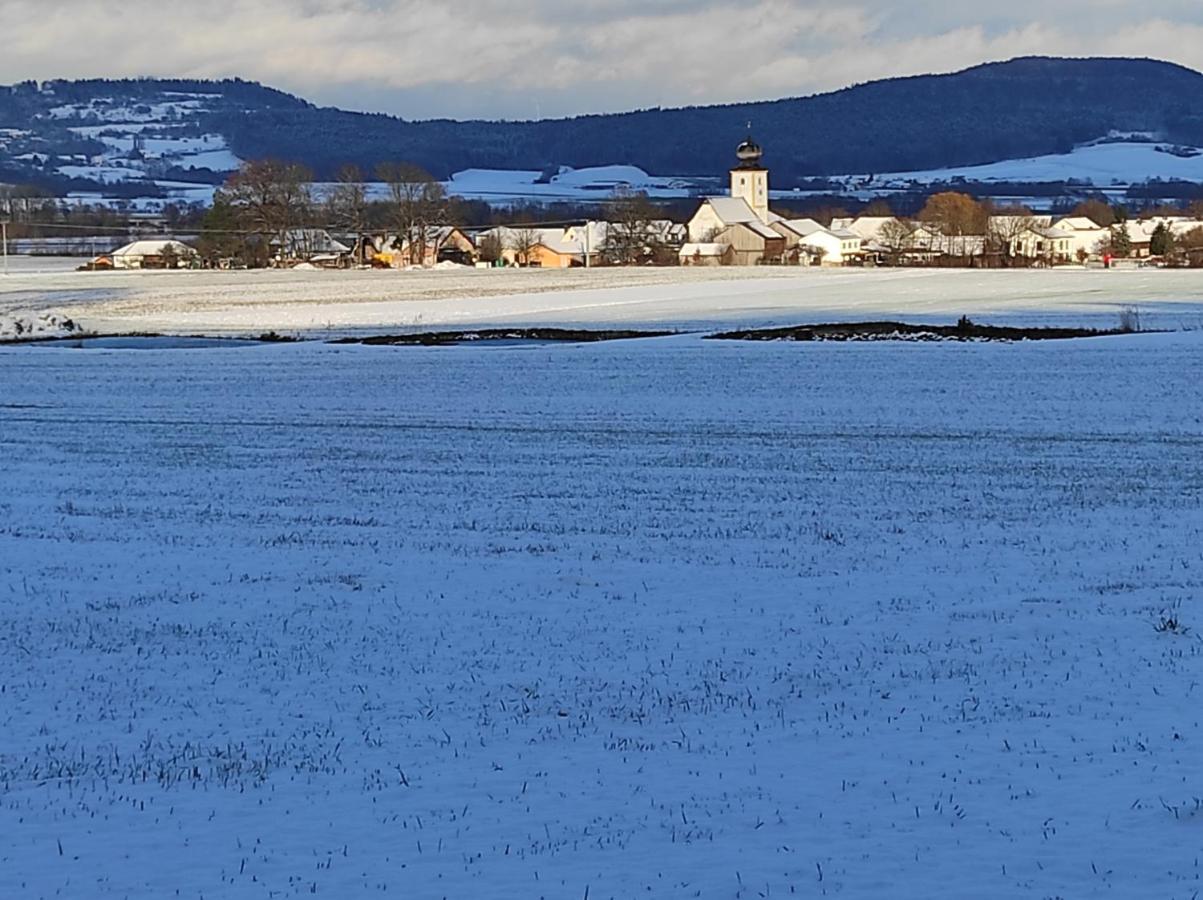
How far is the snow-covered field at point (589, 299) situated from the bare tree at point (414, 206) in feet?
147

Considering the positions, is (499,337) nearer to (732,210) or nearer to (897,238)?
(897,238)

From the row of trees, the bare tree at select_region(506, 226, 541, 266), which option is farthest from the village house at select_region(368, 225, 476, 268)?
the bare tree at select_region(506, 226, 541, 266)

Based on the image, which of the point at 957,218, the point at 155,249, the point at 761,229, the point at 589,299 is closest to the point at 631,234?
the point at 761,229

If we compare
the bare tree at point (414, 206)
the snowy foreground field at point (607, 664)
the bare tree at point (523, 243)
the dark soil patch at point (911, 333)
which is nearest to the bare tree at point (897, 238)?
the bare tree at point (523, 243)

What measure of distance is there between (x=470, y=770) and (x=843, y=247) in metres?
160

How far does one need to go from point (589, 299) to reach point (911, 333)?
28.3 metres

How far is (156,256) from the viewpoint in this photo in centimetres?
14475

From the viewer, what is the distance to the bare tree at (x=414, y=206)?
154500mm

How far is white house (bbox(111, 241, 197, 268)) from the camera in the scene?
461 ft

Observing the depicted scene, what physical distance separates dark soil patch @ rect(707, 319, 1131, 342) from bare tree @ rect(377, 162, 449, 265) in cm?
10305

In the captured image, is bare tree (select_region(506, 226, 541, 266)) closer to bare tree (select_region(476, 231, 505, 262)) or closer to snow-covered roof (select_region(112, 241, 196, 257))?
bare tree (select_region(476, 231, 505, 262))

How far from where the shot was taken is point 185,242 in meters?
155

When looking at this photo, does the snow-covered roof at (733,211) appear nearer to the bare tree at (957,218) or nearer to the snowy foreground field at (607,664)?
the bare tree at (957,218)

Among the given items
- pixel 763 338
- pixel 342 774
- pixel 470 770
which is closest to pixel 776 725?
pixel 470 770
